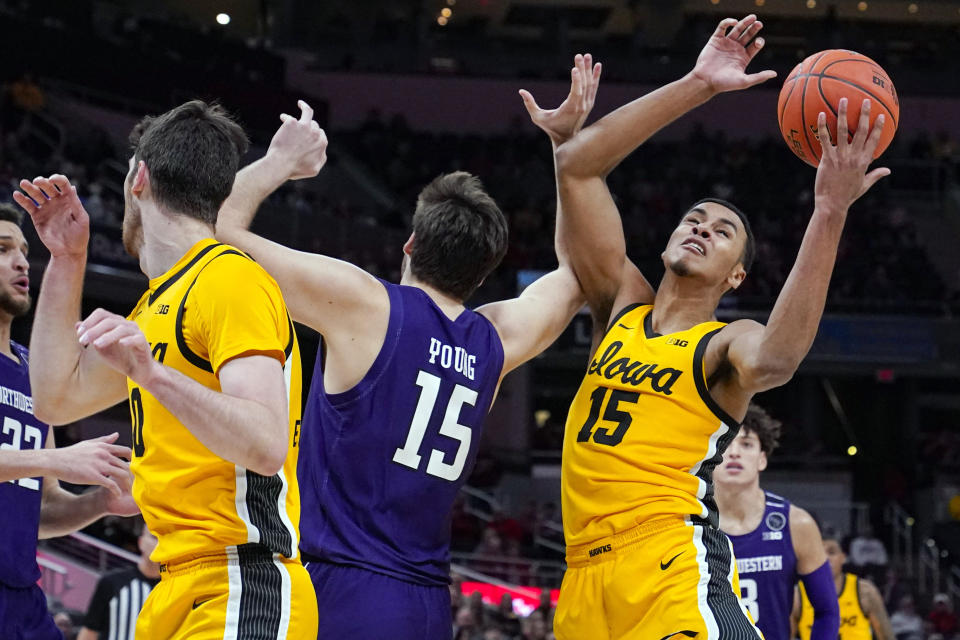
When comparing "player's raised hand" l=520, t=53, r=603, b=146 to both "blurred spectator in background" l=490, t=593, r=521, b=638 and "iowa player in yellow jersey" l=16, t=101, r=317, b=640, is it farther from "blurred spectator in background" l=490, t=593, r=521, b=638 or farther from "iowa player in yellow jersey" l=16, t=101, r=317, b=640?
"blurred spectator in background" l=490, t=593, r=521, b=638

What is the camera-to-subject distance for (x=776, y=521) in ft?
21.2

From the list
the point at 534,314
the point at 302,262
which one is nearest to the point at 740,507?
the point at 534,314

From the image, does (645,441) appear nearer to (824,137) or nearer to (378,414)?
(378,414)

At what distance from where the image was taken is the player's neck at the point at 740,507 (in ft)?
21.3

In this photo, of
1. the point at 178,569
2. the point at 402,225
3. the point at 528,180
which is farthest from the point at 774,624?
the point at 528,180

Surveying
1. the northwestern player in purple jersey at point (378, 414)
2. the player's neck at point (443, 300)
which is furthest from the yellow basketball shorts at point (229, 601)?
the player's neck at point (443, 300)

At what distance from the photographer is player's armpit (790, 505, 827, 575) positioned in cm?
639

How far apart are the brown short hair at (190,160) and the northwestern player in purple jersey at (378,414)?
558mm

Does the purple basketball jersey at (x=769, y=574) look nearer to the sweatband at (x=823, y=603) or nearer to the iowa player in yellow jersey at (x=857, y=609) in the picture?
the sweatband at (x=823, y=603)

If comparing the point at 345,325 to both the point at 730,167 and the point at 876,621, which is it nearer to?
the point at 876,621

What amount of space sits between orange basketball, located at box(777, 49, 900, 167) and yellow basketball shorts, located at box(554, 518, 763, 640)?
1497 millimetres

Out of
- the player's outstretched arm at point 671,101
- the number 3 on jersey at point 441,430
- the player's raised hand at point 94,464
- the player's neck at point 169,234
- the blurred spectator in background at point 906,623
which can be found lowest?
the blurred spectator in background at point 906,623

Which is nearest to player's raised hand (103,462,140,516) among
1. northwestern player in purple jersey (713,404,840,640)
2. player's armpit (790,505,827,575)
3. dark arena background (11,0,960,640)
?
northwestern player in purple jersey (713,404,840,640)

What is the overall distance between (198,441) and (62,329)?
740 millimetres
